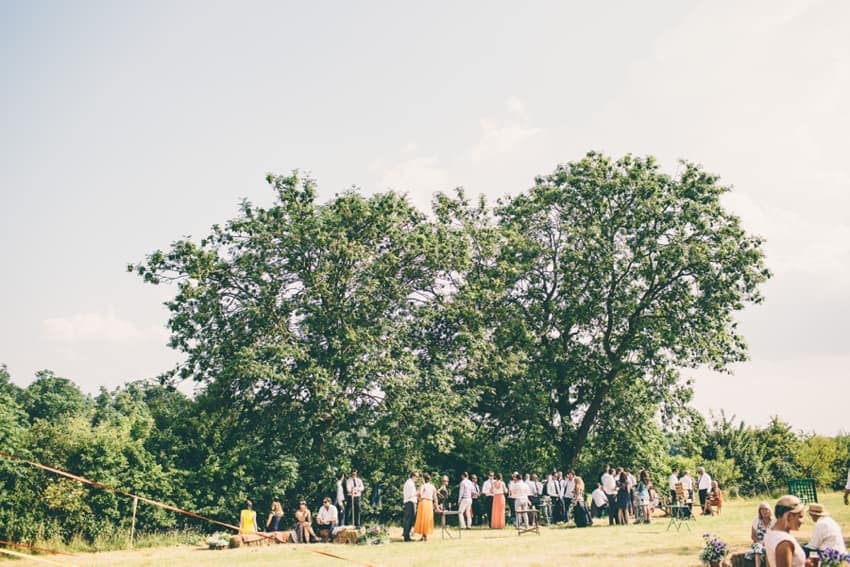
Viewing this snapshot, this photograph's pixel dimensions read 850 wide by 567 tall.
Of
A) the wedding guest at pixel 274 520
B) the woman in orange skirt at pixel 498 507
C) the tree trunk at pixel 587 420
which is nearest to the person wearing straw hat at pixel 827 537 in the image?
the woman in orange skirt at pixel 498 507

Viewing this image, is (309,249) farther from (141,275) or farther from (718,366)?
(718,366)

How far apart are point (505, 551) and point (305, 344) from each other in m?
11.9

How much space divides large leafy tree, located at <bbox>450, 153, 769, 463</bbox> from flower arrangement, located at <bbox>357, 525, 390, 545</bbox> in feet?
33.8

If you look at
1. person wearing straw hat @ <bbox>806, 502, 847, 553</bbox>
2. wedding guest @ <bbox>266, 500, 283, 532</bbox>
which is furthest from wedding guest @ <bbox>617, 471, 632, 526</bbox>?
person wearing straw hat @ <bbox>806, 502, 847, 553</bbox>

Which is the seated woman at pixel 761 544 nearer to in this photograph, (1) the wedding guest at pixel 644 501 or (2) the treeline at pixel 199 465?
(1) the wedding guest at pixel 644 501

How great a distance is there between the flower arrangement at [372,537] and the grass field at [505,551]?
0.38m

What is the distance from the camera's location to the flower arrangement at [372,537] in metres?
21.1

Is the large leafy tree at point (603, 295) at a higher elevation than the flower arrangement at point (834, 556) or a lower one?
higher

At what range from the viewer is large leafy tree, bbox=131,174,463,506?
26.3 metres

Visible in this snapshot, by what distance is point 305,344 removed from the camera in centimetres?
2658

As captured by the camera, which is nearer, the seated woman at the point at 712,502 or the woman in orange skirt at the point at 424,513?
the woman in orange skirt at the point at 424,513

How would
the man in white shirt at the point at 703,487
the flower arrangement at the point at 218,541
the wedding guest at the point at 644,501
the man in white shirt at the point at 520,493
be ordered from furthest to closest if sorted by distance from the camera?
the man in white shirt at the point at 703,487 → the wedding guest at the point at 644,501 → the man in white shirt at the point at 520,493 → the flower arrangement at the point at 218,541

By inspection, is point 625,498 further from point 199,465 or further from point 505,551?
point 199,465

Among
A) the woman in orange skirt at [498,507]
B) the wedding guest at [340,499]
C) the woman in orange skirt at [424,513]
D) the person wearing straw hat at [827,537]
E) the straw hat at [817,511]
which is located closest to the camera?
the person wearing straw hat at [827,537]
